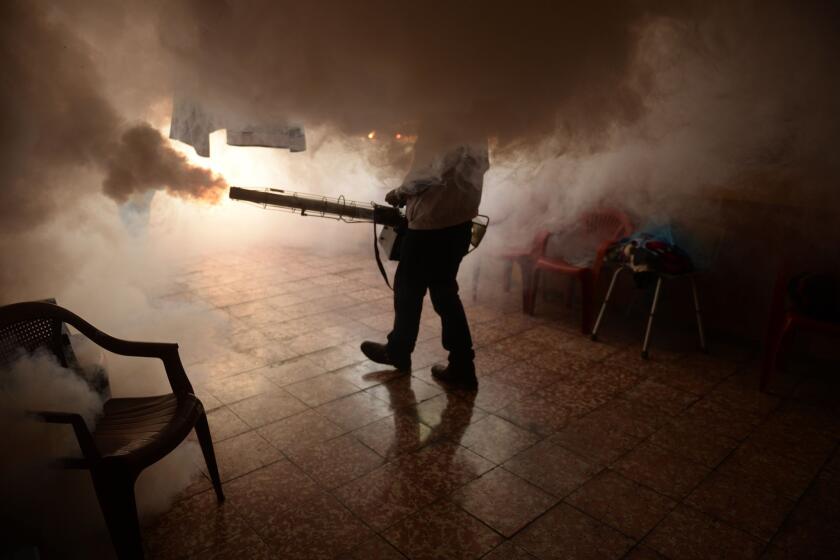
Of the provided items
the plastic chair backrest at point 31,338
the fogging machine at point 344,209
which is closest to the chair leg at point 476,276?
the fogging machine at point 344,209

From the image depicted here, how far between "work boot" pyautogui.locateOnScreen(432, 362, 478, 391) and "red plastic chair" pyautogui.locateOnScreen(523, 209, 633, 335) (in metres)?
1.53

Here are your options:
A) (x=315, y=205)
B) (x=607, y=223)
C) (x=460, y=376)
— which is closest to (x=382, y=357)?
(x=460, y=376)

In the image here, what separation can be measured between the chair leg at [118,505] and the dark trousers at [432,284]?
6.52ft

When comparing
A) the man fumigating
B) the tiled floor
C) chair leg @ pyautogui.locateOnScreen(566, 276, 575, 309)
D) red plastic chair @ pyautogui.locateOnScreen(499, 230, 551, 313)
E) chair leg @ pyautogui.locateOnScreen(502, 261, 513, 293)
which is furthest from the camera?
chair leg @ pyautogui.locateOnScreen(502, 261, 513, 293)

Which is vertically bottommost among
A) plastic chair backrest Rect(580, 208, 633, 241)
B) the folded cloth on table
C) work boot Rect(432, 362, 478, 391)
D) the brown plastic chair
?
work boot Rect(432, 362, 478, 391)

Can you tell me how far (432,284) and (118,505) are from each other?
215 cm

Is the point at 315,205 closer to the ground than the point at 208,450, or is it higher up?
higher up

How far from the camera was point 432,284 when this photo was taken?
11.6ft

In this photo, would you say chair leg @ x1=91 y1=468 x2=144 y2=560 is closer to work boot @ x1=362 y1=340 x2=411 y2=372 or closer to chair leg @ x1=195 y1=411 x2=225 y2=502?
chair leg @ x1=195 y1=411 x2=225 y2=502

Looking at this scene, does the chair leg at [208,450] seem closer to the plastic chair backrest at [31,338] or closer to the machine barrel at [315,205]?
the plastic chair backrest at [31,338]

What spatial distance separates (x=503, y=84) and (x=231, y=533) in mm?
2181

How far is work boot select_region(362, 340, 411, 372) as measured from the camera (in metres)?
3.84

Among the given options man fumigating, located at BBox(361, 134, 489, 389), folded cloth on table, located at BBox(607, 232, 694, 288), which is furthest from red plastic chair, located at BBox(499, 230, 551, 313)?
man fumigating, located at BBox(361, 134, 489, 389)

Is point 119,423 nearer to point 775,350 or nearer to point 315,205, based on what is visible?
point 315,205
